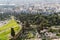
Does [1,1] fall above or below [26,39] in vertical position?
below

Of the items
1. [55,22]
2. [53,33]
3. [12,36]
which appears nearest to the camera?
[12,36]

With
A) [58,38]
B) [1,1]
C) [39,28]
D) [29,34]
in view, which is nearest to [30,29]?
[39,28]

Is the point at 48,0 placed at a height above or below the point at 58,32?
below

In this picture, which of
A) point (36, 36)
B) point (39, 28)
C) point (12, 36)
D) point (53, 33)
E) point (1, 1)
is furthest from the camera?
point (1, 1)

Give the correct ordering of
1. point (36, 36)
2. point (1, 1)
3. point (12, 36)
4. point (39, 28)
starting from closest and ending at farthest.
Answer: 1. point (12, 36)
2. point (36, 36)
3. point (39, 28)
4. point (1, 1)

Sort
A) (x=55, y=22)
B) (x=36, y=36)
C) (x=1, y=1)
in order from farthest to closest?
(x=1, y=1) → (x=55, y=22) → (x=36, y=36)

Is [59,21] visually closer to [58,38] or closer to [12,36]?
[58,38]

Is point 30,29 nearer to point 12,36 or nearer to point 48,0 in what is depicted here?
point 12,36

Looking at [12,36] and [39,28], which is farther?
[39,28]

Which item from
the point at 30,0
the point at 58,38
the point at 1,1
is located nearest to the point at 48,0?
the point at 30,0
